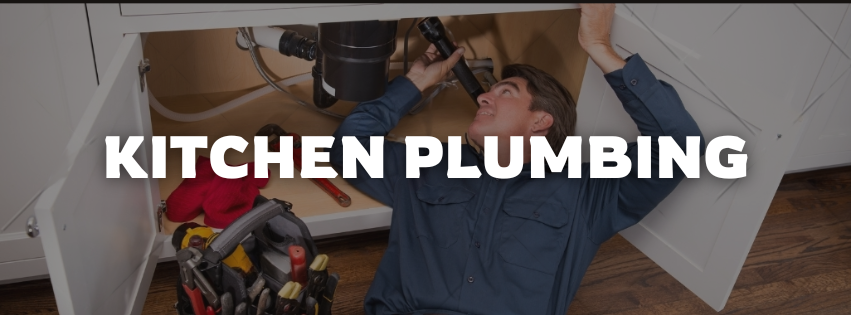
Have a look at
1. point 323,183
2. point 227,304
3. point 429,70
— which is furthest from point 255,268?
point 429,70

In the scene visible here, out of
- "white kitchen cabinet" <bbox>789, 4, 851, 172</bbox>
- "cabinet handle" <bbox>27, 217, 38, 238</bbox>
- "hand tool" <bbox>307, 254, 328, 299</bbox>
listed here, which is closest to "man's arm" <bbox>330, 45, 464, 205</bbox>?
"hand tool" <bbox>307, 254, 328, 299</bbox>

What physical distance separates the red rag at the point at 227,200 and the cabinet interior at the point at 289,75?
47 millimetres

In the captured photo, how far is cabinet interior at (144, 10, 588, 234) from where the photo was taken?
164cm

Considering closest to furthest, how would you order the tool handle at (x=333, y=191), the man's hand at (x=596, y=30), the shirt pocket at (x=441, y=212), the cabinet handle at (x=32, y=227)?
the cabinet handle at (x=32, y=227), the man's hand at (x=596, y=30), the shirt pocket at (x=441, y=212), the tool handle at (x=333, y=191)

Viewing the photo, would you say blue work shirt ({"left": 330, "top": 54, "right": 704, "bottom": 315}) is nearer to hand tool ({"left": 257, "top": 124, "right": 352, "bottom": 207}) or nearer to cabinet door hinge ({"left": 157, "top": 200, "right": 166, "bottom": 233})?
hand tool ({"left": 257, "top": 124, "right": 352, "bottom": 207})

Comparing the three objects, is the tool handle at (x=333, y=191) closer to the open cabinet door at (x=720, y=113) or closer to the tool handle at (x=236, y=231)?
the tool handle at (x=236, y=231)

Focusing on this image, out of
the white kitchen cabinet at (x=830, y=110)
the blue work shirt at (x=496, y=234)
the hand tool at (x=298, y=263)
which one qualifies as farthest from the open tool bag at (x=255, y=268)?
the white kitchen cabinet at (x=830, y=110)

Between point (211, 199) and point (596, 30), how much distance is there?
84 cm

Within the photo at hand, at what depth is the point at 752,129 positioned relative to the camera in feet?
3.71

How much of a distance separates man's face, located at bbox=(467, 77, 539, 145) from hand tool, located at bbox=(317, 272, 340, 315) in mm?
421

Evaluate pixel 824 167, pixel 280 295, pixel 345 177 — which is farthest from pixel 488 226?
pixel 824 167

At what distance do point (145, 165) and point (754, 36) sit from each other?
129 cm

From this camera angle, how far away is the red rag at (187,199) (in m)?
1.42

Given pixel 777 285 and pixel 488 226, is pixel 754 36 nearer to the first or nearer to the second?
pixel 777 285
